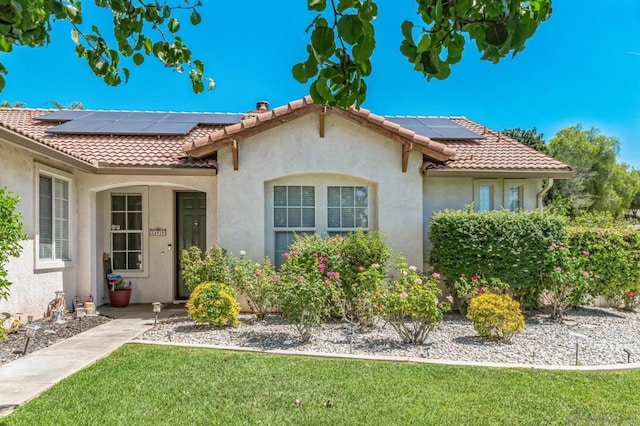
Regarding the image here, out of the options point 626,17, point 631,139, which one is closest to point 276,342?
point 626,17

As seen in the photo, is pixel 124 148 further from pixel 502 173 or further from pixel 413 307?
pixel 502 173

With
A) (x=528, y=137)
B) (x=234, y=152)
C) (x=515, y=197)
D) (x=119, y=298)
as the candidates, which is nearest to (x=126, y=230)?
(x=119, y=298)

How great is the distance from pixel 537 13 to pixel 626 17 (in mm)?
18464

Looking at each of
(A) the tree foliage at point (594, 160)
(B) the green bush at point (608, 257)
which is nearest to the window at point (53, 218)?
(B) the green bush at point (608, 257)

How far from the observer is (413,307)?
7.85 metres

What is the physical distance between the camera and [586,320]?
10.6m

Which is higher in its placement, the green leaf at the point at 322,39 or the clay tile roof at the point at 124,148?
the clay tile roof at the point at 124,148

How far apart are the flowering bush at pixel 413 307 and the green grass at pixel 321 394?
1.26 meters

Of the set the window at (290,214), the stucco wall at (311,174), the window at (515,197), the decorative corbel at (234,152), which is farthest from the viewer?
the window at (515,197)

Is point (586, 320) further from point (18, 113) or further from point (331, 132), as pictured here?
point (18, 113)

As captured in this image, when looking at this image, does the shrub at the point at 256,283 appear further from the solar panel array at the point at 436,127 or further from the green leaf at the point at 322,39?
the green leaf at the point at 322,39

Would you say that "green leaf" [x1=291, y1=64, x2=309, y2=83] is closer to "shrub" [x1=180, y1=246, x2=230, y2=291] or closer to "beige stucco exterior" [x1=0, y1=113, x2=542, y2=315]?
"shrub" [x1=180, y1=246, x2=230, y2=291]

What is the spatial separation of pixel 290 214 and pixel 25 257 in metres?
5.97

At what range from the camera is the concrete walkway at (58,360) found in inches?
220
